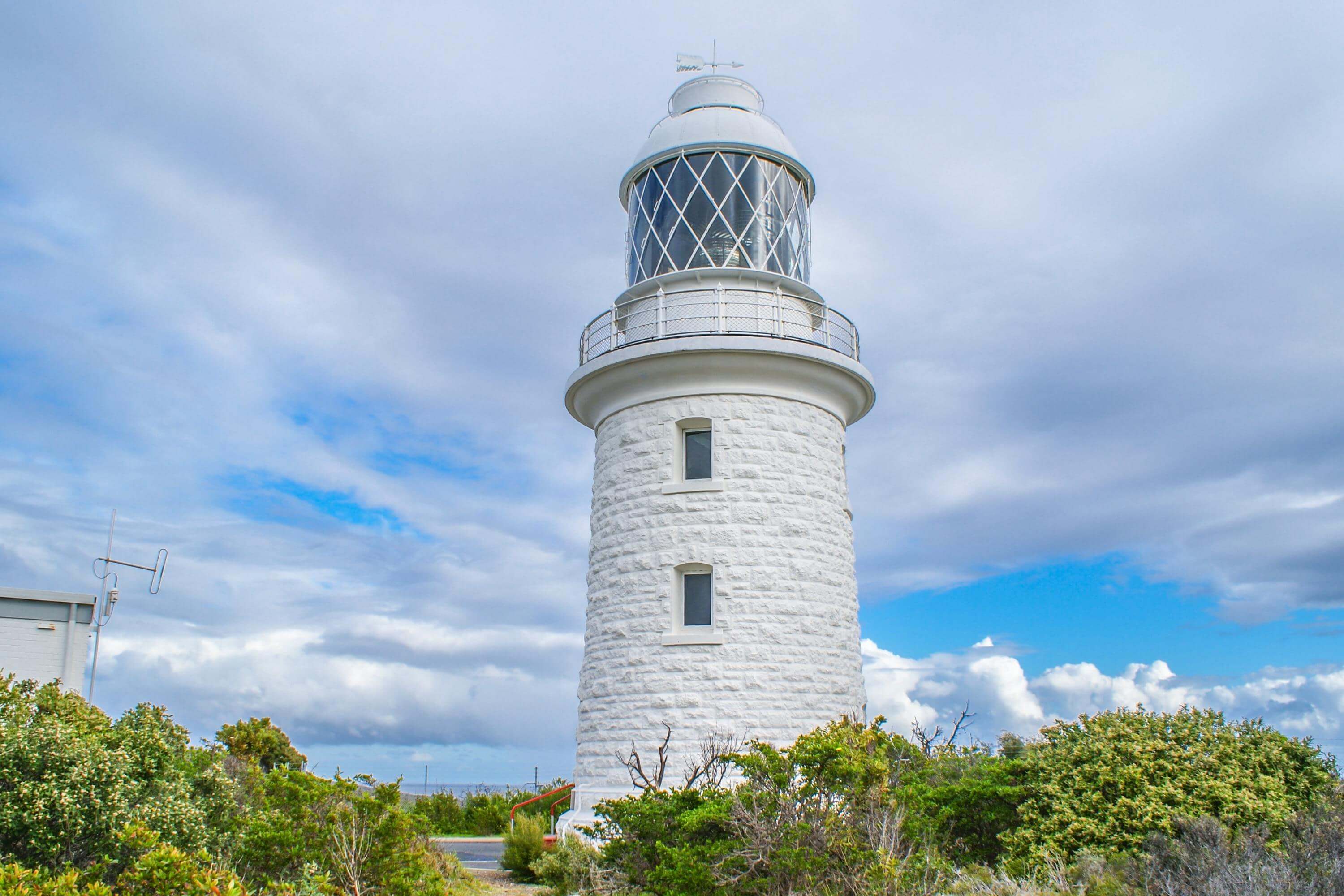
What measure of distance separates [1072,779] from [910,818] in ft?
7.01

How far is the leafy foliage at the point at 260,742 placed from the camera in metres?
18.2

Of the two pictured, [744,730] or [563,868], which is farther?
[744,730]

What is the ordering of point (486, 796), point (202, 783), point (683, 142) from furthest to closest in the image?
point (486, 796) < point (683, 142) < point (202, 783)

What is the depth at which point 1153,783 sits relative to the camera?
9.92 meters

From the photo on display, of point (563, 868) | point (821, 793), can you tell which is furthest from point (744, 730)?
point (821, 793)

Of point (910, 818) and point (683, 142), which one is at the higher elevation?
point (683, 142)

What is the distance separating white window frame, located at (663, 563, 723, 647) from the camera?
1367 centimetres

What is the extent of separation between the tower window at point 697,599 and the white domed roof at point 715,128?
6.54 meters

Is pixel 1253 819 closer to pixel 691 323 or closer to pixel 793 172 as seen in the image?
pixel 691 323

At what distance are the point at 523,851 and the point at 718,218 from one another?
9.32 metres

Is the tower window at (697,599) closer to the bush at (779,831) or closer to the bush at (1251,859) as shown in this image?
the bush at (779,831)

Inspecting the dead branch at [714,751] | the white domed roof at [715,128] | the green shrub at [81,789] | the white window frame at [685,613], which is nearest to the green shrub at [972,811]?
the dead branch at [714,751]

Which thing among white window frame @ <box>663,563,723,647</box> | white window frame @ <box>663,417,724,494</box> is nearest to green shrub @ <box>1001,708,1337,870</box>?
white window frame @ <box>663,563,723,647</box>

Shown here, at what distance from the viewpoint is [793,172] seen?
1634 centimetres
